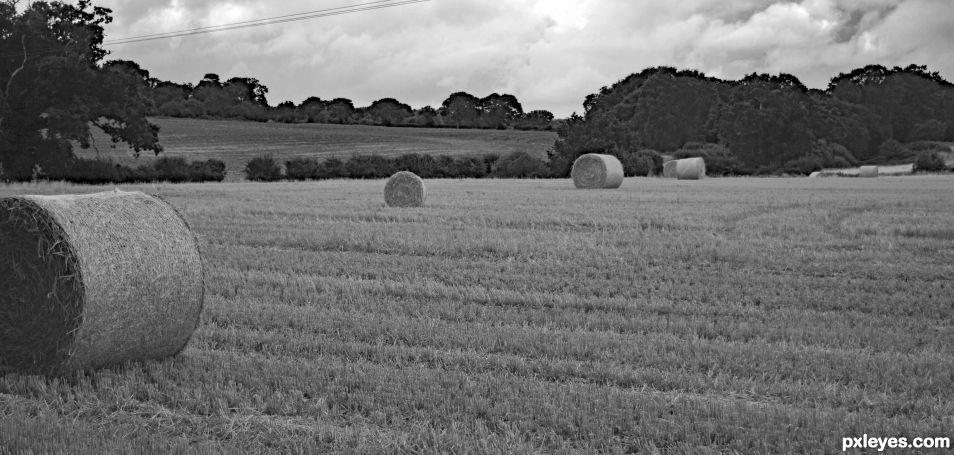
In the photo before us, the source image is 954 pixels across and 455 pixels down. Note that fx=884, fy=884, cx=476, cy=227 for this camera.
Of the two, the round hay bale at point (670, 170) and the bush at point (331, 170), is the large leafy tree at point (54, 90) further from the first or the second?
the round hay bale at point (670, 170)

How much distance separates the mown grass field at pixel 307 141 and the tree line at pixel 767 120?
335 inches

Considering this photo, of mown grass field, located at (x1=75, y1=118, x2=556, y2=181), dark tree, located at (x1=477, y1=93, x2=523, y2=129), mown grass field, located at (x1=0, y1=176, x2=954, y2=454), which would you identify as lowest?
mown grass field, located at (x1=0, y1=176, x2=954, y2=454)

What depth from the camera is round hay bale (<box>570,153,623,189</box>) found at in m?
33.4

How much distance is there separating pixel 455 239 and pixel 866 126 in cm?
8526

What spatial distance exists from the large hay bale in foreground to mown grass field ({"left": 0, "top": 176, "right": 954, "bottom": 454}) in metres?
0.24

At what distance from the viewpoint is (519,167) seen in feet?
191

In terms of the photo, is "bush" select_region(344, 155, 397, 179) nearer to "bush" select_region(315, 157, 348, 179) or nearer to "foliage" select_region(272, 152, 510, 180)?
"foliage" select_region(272, 152, 510, 180)

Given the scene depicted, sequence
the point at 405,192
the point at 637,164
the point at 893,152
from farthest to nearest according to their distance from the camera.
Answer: the point at 893,152 < the point at 637,164 < the point at 405,192

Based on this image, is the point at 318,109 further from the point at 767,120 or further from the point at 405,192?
the point at 405,192

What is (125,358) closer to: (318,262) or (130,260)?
(130,260)

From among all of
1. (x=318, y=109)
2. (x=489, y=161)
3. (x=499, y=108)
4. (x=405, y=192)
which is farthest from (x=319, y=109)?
(x=405, y=192)

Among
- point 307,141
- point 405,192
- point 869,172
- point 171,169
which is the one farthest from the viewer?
point 307,141

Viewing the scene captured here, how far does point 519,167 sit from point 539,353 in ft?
167

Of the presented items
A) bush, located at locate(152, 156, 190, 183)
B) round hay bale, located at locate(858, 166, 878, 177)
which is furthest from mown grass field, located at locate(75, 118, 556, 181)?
round hay bale, located at locate(858, 166, 878, 177)
